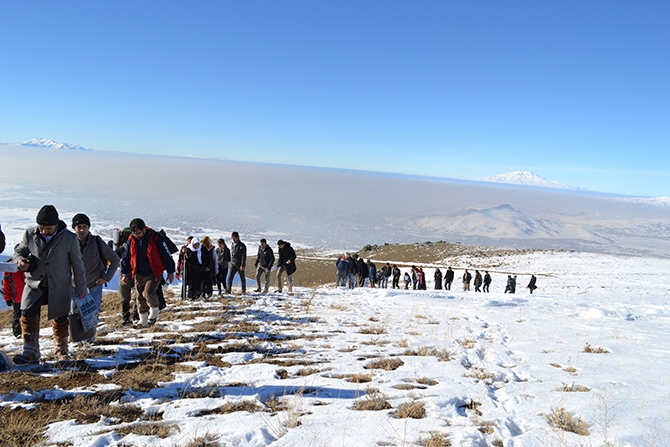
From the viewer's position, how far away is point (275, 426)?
3111mm

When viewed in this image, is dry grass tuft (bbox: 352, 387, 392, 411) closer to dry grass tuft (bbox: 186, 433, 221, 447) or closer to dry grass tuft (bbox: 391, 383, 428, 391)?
dry grass tuft (bbox: 391, 383, 428, 391)

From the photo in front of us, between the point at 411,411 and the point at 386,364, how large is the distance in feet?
5.25

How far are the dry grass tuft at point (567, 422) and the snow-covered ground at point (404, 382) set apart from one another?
29 millimetres

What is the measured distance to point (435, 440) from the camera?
9.48 ft

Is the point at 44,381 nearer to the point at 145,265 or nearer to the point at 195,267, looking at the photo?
the point at 145,265

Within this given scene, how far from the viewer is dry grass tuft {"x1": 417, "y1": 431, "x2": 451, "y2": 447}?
2.84m

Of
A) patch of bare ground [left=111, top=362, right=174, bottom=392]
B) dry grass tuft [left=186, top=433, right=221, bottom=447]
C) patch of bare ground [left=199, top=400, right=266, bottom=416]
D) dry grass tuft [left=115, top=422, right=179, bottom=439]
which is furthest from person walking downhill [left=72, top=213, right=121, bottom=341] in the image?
dry grass tuft [left=186, top=433, right=221, bottom=447]

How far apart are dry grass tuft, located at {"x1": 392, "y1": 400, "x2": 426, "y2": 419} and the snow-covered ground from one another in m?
0.03

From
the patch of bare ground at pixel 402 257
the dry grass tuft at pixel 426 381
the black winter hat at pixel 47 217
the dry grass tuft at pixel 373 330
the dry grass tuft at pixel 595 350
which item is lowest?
the patch of bare ground at pixel 402 257

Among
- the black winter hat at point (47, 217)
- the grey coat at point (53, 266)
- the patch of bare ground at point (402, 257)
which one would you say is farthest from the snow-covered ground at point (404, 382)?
the patch of bare ground at point (402, 257)

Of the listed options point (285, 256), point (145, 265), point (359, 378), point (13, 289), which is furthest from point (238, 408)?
point (285, 256)

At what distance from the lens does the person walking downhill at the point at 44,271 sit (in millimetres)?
4414

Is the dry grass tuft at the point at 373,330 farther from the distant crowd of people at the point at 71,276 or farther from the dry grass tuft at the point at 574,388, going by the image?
the distant crowd of people at the point at 71,276

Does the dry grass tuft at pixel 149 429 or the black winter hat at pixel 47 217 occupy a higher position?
the black winter hat at pixel 47 217
